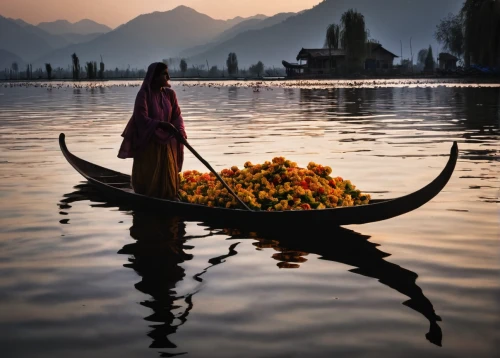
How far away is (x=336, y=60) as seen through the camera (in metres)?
105

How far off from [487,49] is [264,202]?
47.7m

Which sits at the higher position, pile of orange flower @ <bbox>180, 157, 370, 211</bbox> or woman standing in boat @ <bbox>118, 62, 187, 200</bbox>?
woman standing in boat @ <bbox>118, 62, 187, 200</bbox>

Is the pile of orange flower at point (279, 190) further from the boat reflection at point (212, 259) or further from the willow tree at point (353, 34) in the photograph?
the willow tree at point (353, 34)

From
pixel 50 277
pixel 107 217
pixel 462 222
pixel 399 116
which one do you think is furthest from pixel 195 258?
pixel 399 116

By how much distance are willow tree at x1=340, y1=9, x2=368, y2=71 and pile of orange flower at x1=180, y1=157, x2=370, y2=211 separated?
275 feet

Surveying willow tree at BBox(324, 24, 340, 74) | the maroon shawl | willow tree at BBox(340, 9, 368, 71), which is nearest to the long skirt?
the maroon shawl

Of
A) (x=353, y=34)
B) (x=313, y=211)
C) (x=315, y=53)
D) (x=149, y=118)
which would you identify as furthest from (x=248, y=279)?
(x=315, y=53)

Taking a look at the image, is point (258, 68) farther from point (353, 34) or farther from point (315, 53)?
point (353, 34)

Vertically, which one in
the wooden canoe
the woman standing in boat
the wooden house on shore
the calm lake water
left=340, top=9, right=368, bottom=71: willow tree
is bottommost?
the calm lake water

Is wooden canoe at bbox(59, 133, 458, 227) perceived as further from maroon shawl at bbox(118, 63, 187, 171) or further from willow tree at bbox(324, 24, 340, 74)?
willow tree at bbox(324, 24, 340, 74)

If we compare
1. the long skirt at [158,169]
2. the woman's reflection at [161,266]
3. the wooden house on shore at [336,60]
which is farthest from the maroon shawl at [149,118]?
the wooden house on shore at [336,60]

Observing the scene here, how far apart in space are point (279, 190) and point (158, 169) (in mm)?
1797

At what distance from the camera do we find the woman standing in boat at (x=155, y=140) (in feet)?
33.2

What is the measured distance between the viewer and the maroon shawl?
1010 cm
